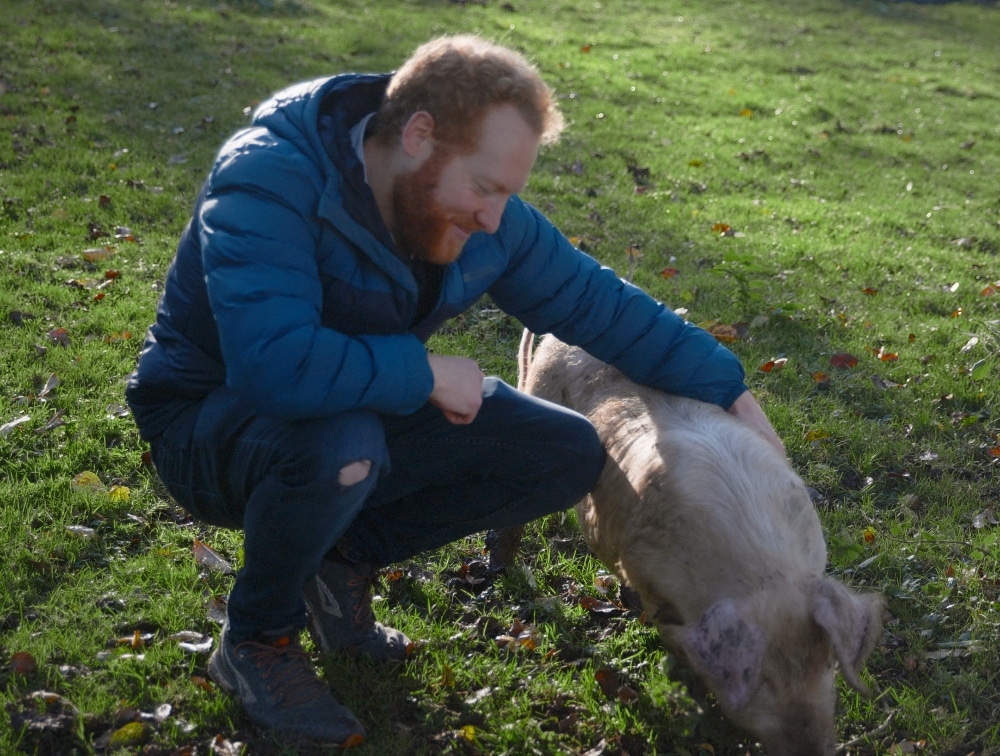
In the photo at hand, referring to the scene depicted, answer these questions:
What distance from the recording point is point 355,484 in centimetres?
273

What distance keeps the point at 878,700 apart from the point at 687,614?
757mm

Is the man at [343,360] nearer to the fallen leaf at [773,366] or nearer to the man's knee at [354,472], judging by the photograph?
the man's knee at [354,472]

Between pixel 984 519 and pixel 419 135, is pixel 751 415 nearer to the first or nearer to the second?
pixel 984 519

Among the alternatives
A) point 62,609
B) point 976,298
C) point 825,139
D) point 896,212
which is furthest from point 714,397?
point 825,139

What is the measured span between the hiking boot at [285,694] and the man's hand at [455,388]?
2.93ft

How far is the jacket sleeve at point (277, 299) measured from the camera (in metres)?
2.55

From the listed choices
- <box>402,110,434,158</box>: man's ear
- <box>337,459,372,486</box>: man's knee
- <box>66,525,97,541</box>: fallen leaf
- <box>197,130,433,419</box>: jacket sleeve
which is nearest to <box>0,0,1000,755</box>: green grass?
<box>66,525,97,541</box>: fallen leaf

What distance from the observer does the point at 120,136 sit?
8.57 metres

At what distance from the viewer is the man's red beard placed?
2.79 m

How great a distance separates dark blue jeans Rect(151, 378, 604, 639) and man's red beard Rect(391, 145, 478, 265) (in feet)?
1.71

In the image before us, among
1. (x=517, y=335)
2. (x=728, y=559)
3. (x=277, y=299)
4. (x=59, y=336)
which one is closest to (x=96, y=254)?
(x=59, y=336)

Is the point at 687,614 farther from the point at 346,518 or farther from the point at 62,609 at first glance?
the point at 62,609

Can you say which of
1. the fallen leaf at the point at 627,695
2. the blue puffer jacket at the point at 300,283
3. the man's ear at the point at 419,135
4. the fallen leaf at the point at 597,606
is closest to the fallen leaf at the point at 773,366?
the fallen leaf at the point at 597,606

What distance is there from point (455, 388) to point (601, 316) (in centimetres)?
83
